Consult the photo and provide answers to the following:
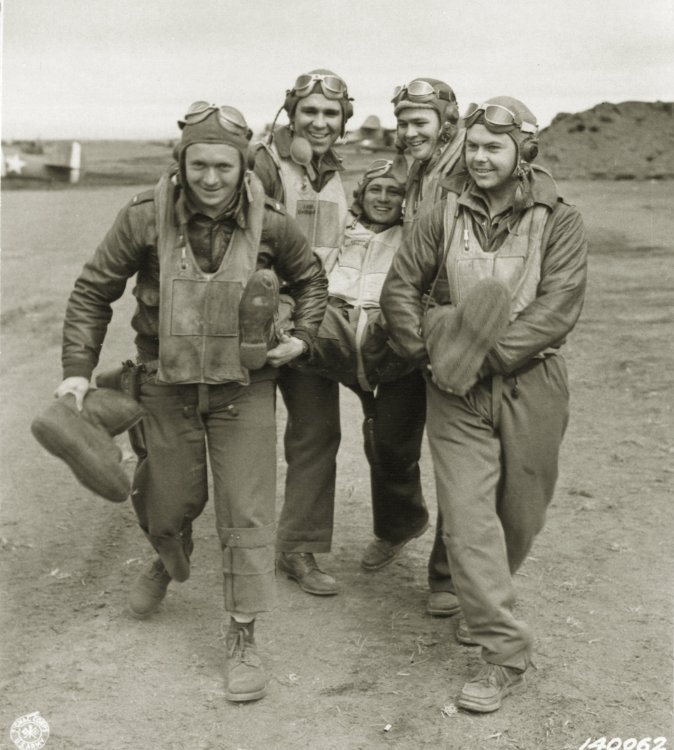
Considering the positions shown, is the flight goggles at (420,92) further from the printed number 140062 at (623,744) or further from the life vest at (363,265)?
the printed number 140062 at (623,744)

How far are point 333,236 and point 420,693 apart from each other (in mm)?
2018

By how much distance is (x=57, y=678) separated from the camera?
459 centimetres

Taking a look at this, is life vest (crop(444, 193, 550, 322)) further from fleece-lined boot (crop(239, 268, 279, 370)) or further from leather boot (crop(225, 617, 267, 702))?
leather boot (crop(225, 617, 267, 702))

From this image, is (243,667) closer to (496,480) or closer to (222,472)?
(222,472)

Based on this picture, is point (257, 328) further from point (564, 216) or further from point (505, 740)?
point (505, 740)

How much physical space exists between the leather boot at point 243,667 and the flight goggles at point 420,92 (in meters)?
2.32

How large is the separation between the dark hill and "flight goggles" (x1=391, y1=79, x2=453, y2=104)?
14427mm

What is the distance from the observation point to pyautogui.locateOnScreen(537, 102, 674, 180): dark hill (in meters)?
19.2

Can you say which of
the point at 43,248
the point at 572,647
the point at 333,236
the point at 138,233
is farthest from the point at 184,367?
the point at 43,248

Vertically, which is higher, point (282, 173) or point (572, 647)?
point (282, 173)

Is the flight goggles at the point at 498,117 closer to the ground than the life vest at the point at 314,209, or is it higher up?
higher up

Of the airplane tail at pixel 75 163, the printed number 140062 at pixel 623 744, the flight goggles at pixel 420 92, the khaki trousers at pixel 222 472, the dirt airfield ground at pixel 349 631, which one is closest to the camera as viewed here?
the printed number 140062 at pixel 623 744

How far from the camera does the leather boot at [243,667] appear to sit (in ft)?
14.7

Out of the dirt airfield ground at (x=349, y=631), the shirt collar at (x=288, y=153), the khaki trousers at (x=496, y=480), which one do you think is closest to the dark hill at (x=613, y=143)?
the dirt airfield ground at (x=349, y=631)
